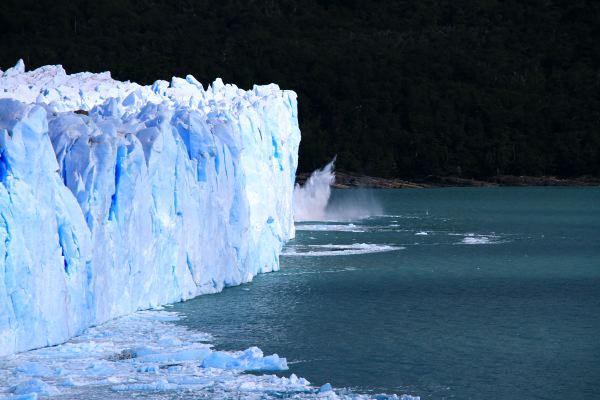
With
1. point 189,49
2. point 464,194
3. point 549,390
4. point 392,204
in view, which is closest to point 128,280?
point 549,390

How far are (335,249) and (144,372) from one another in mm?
16214

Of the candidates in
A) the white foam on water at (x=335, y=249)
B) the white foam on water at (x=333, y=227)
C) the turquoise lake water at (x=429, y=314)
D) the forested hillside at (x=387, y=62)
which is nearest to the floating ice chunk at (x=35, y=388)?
the turquoise lake water at (x=429, y=314)

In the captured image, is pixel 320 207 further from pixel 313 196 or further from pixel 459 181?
pixel 459 181

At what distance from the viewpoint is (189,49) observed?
94312 mm

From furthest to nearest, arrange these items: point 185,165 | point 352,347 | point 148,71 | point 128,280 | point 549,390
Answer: point 148,71
point 185,165
point 128,280
point 352,347
point 549,390

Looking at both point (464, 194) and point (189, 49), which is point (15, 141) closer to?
point (464, 194)

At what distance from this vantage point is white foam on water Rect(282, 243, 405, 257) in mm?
29031

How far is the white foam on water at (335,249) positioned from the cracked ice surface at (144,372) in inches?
489

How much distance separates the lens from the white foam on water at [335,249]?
29031mm

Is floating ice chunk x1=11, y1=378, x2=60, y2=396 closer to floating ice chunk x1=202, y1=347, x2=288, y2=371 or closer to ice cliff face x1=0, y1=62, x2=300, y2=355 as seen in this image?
ice cliff face x1=0, y1=62, x2=300, y2=355

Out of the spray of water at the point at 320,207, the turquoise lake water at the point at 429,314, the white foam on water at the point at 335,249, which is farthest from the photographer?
the spray of water at the point at 320,207

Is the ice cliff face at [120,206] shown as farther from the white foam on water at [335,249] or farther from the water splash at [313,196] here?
the water splash at [313,196]

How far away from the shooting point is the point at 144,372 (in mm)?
14438

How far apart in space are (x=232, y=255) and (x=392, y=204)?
3542 centimetres
